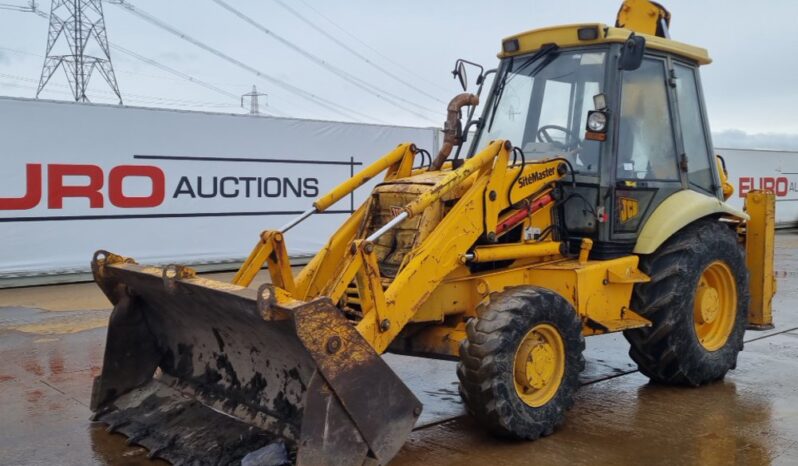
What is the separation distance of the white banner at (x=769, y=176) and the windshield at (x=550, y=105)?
51.9 ft

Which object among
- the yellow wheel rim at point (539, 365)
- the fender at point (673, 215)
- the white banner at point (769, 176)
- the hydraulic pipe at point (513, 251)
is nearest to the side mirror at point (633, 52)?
the fender at point (673, 215)

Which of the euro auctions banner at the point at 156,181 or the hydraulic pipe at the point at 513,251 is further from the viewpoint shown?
the euro auctions banner at the point at 156,181

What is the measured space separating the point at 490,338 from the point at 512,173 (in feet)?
4.24

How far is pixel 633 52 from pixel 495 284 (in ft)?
5.88

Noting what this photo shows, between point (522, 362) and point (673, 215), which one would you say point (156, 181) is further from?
point (522, 362)

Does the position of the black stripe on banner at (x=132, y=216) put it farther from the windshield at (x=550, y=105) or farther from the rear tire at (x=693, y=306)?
the rear tire at (x=693, y=306)

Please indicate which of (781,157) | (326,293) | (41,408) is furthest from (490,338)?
(781,157)

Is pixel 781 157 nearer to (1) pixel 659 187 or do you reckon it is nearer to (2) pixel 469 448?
(1) pixel 659 187

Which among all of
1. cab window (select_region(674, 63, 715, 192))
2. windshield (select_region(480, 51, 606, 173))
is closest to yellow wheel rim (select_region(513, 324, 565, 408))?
windshield (select_region(480, 51, 606, 173))

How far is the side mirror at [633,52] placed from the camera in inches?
208

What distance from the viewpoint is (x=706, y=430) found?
199 inches

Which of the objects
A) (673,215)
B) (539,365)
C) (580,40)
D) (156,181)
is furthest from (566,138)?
(156,181)

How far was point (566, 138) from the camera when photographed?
19.3ft

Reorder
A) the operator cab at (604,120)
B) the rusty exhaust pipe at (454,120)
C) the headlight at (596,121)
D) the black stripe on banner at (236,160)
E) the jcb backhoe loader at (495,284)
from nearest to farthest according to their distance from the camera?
the jcb backhoe loader at (495,284) → the headlight at (596,121) → the operator cab at (604,120) → the rusty exhaust pipe at (454,120) → the black stripe on banner at (236,160)
